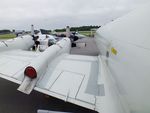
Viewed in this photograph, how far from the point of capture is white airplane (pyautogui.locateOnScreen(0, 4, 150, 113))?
1702 mm

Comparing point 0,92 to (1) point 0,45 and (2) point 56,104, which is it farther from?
(2) point 56,104

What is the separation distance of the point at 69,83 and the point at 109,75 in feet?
2.66

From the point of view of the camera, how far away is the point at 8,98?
5.04m

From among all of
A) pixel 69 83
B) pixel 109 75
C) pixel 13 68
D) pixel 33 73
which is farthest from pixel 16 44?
pixel 109 75

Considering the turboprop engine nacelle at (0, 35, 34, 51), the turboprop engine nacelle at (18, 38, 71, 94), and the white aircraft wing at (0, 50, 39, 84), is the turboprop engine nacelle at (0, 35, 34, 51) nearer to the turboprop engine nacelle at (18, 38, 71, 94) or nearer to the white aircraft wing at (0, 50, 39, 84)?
the white aircraft wing at (0, 50, 39, 84)

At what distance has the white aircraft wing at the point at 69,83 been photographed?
3068mm

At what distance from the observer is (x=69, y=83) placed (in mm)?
3596

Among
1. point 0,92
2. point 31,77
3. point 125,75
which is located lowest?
point 0,92

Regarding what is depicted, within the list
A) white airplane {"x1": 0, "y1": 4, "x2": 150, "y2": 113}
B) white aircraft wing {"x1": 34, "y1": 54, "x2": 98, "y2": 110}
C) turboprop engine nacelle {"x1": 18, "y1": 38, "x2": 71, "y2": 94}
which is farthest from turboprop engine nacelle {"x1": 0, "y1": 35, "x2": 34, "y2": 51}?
turboprop engine nacelle {"x1": 18, "y1": 38, "x2": 71, "y2": 94}

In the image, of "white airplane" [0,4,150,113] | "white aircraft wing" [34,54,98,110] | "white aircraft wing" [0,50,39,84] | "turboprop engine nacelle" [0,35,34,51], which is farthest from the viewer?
"turboprop engine nacelle" [0,35,34,51]

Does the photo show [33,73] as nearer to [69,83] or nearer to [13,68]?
[69,83]

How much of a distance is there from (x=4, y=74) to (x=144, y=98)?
340cm

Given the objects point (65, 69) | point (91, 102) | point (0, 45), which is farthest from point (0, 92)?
point (91, 102)

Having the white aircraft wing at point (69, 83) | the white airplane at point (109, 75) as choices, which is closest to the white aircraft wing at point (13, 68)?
the white airplane at point (109, 75)
